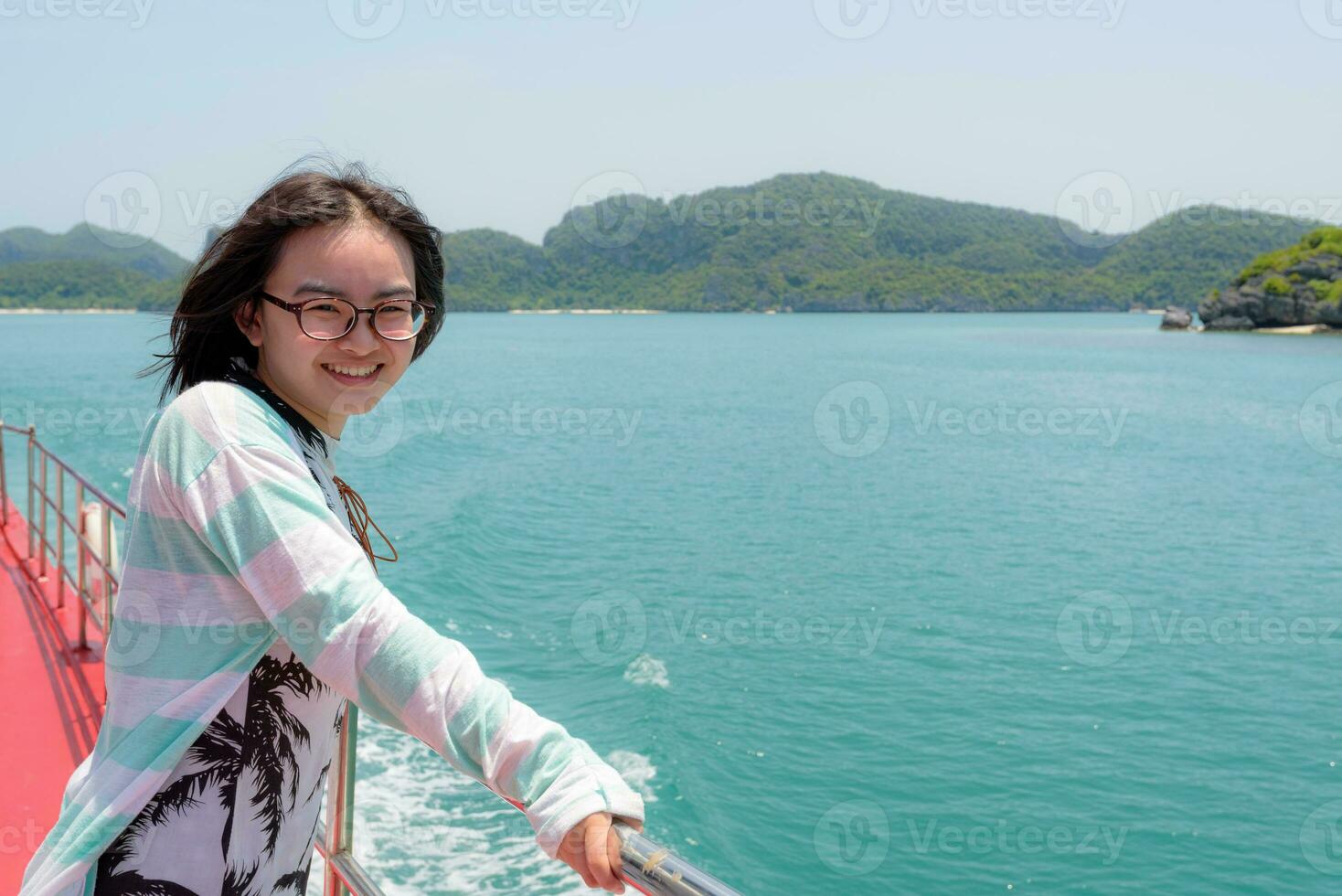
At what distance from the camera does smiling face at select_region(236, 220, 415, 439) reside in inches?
46.7

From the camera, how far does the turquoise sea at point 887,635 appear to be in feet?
23.0

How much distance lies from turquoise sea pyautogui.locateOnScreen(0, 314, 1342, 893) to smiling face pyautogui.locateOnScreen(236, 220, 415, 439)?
807mm

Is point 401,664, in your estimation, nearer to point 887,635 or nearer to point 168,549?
point 168,549

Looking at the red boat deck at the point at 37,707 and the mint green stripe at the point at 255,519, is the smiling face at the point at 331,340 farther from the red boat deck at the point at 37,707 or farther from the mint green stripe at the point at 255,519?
the red boat deck at the point at 37,707

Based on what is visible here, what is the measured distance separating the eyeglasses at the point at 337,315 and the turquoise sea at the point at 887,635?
85 centimetres

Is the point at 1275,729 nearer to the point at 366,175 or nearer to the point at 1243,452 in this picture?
the point at 366,175

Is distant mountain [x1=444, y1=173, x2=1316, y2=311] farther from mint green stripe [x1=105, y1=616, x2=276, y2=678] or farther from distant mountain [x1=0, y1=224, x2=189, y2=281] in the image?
mint green stripe [x1=105, y1=616, x2=276, y2=678]

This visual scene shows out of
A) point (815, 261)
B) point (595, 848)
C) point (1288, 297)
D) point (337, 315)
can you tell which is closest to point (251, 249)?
point (337, 315)

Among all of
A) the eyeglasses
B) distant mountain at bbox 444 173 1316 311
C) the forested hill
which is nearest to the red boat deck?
the eyeglasses

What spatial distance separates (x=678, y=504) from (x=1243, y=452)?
14630 mm

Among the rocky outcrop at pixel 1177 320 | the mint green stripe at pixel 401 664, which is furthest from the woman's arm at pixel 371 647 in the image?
the rocky outcrop at pixel 1177 320

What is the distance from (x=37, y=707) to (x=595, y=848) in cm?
357

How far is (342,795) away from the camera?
158cm

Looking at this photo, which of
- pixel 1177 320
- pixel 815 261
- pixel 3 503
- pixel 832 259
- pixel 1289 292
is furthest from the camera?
pixel 832 259
